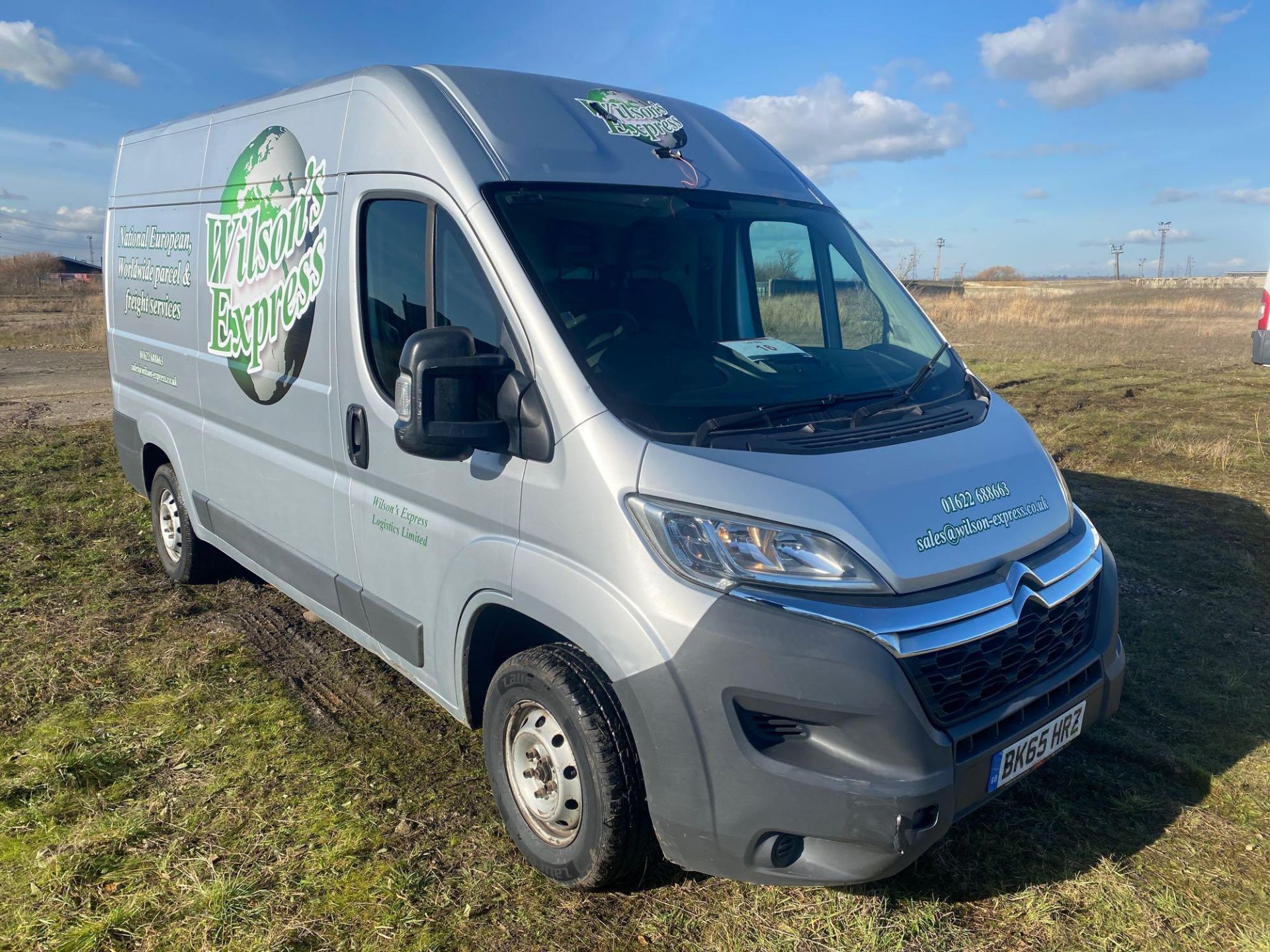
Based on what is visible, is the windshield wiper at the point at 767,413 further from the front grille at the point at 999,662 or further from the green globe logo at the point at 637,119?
the green globe logo at the point at 637,119

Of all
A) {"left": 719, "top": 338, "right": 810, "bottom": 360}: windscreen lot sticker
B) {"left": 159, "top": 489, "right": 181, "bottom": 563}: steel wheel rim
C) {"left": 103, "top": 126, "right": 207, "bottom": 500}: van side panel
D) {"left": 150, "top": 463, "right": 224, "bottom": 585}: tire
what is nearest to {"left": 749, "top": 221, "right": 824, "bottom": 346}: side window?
{"left": 719, "top": 338, "right": 810, "bottom": 360}: windscreen lot sticker

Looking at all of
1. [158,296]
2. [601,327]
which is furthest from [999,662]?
[158,296]

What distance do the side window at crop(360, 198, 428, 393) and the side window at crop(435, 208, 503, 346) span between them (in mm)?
92

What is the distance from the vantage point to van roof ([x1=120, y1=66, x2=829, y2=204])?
2994 millimetres

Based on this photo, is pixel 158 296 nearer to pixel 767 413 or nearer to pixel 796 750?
pixel 767 413

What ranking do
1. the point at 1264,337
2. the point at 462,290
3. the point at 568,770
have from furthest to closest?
the point at 1264,337 → the point at 462,290 → the point at 568,770

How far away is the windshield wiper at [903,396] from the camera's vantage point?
109 inches

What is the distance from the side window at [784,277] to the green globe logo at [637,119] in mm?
463

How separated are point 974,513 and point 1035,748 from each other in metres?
0.70

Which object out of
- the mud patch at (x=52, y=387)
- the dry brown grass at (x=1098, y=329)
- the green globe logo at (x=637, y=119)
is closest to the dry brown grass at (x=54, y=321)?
the mud patch at (x=52, y=387)

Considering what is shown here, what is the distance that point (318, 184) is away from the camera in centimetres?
354

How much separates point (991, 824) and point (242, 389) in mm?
3652

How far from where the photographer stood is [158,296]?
5.03 meters

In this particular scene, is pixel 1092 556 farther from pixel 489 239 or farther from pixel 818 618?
pixel 489 239
